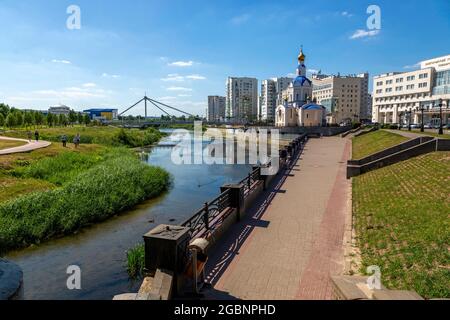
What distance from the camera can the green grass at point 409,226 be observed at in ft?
21.9

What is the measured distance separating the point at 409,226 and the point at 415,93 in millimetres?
79378

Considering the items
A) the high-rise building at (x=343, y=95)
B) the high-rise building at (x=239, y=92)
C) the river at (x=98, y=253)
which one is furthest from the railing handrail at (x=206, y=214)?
the high-rise building at (x=239, y=92)

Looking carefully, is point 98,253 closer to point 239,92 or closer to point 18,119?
point 18,119

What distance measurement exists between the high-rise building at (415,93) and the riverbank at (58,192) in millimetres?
59782

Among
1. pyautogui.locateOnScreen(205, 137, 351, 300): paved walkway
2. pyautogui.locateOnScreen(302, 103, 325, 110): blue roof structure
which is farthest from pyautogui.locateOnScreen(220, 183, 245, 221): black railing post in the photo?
pyautogui.locateOnScreen(302, 103, 325, 110): blue roof structure

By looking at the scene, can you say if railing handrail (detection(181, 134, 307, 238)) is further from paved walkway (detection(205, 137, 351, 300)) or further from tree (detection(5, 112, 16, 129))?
tree (detection(5, 112, 16, 129))

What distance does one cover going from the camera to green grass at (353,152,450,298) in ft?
21.9

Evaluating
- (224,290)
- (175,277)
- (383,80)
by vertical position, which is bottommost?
(224,290)

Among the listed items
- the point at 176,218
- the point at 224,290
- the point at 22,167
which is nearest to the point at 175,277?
the point at 224,290

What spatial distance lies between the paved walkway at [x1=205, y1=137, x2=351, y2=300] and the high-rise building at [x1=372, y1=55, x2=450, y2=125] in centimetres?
5913

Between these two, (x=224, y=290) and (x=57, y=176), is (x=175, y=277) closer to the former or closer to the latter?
(x=224, y=290)

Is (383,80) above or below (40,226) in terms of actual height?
above

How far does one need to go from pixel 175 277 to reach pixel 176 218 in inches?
349
